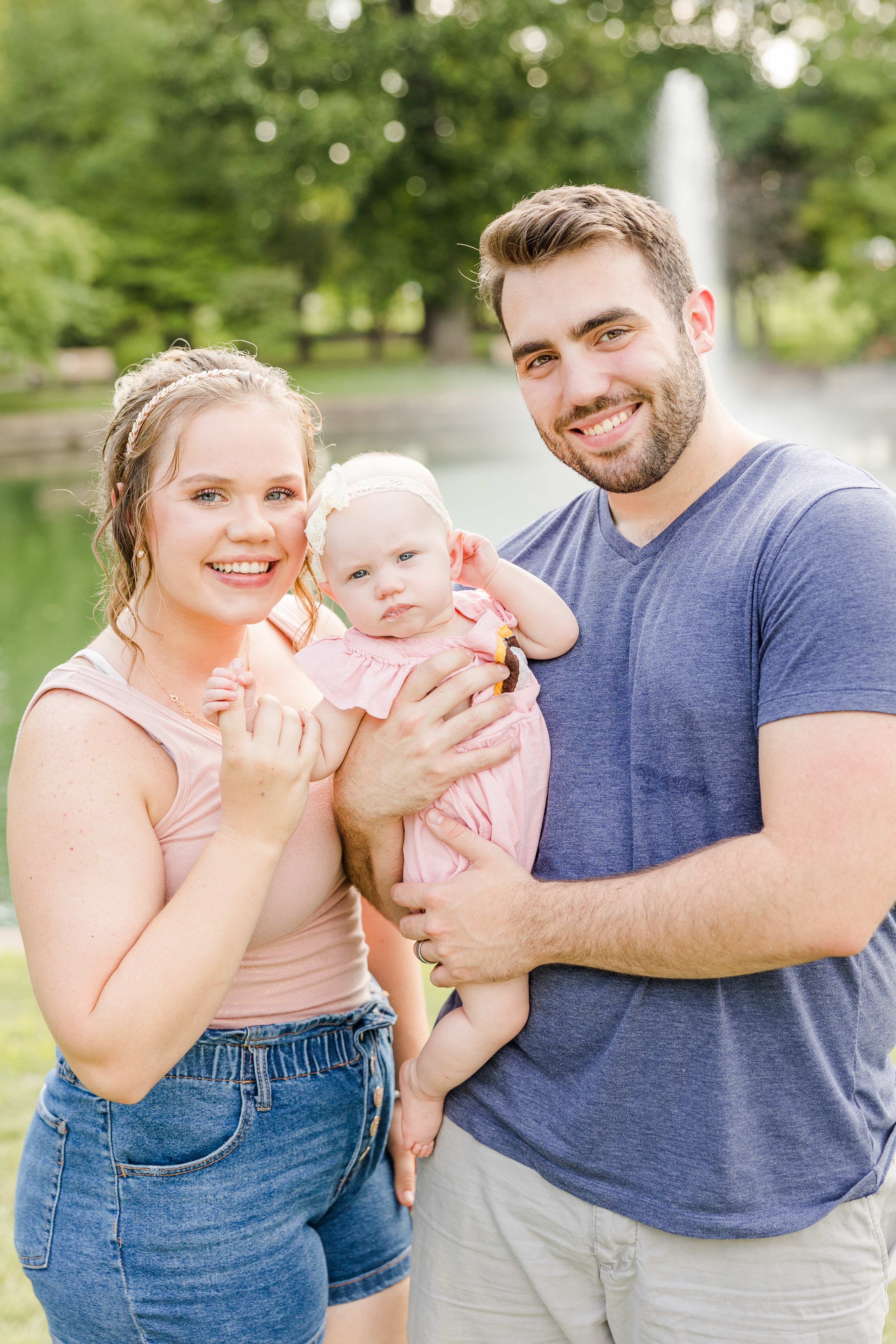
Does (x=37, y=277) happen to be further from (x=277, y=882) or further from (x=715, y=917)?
(x=715, y=917)

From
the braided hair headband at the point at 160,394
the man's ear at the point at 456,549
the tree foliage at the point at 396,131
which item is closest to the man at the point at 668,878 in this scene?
the man's ear at the point at 456,549

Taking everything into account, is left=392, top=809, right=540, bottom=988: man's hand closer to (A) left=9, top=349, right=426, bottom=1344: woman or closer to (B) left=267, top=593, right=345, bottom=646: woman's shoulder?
(A) left=9, top=349, right=426, bottom=1344: woman

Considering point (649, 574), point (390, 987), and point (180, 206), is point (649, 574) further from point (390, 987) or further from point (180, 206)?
point (180, 206)

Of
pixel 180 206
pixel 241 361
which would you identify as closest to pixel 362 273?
pixel 180 206

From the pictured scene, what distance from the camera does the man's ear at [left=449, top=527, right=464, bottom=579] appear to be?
98.2 inches

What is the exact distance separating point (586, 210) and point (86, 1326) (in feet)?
7.76

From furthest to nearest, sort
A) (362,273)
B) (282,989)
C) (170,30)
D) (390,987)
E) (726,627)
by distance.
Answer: (362,273), (170,30), (390,987), (282,989), (726,627)

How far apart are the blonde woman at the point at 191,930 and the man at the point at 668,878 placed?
0.84 ft

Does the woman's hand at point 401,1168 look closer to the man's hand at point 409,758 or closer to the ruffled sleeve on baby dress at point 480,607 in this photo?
the man's hand at point 409,758

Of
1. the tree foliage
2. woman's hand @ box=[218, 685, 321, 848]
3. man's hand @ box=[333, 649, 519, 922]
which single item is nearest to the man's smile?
man's hand @ box=[333, 649, 519, 922]

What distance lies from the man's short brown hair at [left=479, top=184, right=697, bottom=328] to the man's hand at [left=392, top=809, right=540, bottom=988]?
115 cm

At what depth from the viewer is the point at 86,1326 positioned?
2199 mm

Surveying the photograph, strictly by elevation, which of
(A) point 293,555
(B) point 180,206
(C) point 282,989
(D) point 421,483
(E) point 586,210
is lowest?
(C) point 282,989

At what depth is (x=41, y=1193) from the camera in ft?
7.25
